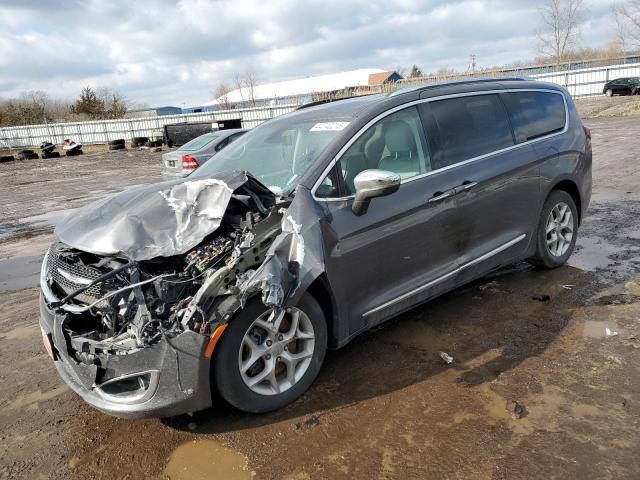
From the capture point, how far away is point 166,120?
39.6 metres

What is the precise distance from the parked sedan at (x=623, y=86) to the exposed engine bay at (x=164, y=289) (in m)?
38.3

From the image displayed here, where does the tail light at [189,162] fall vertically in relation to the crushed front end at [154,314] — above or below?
above

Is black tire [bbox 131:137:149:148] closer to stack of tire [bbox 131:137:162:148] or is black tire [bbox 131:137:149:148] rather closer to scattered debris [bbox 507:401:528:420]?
stack of tire [bbox 131:137:162:148]

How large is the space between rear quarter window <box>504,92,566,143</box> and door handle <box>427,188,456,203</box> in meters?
1.15

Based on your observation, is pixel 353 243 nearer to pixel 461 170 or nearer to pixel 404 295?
pixel 404 295

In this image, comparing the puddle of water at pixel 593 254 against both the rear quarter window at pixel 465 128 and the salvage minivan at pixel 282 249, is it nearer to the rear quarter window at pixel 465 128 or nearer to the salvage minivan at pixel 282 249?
the salvage minivan at pixel 282 249

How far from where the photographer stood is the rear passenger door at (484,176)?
3906 mm

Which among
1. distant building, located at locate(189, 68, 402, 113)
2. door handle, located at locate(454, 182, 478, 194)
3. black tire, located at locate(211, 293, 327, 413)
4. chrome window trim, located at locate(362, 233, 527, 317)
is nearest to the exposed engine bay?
black tire, located at locate(211, 293, 327, 413)

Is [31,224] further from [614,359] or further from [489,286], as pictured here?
[614,359]

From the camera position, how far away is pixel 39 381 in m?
3.72

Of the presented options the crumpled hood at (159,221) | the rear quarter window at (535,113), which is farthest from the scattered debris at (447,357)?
the rear quarter window at (535,113)

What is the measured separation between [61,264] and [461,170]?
290cm

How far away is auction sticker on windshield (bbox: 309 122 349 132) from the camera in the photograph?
11.7 feet

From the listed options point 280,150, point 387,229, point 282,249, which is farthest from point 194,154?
point 282,249
